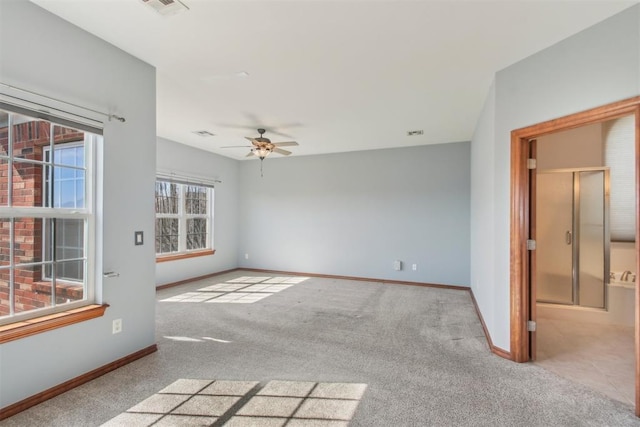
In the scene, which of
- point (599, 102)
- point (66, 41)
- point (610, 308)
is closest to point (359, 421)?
point (599, 102)

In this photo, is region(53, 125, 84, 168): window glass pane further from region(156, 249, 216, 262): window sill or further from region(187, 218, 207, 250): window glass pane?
region(187, 218, 207, 250): window glass pane

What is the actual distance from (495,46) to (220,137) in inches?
163

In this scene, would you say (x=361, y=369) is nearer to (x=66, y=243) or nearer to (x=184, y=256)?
(x=66, y=243)

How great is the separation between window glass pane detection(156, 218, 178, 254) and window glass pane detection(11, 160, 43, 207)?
3.30m

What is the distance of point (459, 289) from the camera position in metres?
5.41

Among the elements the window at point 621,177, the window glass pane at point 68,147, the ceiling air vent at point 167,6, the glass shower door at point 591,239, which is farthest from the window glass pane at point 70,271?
the window at point 621,177

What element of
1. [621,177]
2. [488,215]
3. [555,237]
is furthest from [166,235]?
[621,177]

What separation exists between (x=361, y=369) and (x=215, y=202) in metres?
5.03

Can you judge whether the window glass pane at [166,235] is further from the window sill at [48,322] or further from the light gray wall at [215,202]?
the window sill at [48,322]

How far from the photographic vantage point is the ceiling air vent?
6.34 feet

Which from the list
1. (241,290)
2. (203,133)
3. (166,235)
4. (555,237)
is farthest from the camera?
(166,235)

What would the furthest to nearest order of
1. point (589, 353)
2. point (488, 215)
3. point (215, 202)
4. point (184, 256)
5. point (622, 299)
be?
point (215, 202), point (184, 256), point (622, 299), point (488, 215), point (589, 353)

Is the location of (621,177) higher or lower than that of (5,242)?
higher

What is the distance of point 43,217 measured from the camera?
7.22 ft
